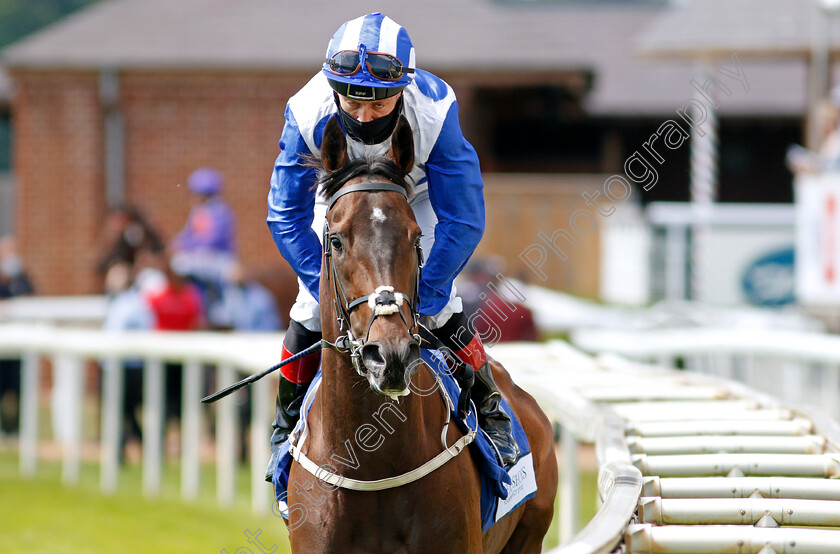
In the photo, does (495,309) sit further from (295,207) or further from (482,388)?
(295,207)

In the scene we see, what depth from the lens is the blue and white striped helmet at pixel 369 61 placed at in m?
3.07

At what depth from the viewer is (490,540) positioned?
11.6 ft

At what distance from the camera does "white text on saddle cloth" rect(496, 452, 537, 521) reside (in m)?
3.53

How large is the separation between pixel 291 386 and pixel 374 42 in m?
1.17

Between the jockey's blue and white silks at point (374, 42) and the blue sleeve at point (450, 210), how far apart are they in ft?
0.73

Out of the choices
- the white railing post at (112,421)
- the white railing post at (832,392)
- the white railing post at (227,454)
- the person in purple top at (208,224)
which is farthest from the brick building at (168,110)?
the white railing post at (832,392)

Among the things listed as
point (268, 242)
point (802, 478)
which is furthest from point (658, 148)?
point (802, 478)

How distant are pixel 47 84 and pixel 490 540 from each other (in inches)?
509

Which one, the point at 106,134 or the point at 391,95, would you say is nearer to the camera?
the point at 391,95

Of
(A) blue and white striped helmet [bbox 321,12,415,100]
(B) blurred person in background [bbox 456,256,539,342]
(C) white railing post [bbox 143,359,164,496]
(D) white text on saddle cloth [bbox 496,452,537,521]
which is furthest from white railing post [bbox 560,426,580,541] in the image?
(C) white railing post [bbox 143,359,164,496]

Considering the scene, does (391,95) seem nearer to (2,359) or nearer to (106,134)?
(2,359)

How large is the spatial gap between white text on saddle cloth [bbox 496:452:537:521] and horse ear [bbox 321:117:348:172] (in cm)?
119

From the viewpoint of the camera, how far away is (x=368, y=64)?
3076mm

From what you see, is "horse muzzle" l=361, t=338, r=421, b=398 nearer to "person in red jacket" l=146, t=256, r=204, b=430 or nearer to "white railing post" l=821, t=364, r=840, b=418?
"white railing post" l=821, t=364, r=840, b=418
